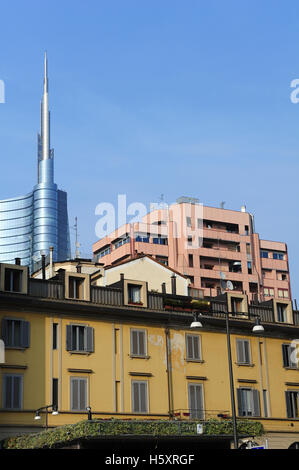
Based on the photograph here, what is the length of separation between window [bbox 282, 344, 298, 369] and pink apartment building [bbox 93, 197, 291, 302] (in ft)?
199

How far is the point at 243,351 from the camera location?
55062mm

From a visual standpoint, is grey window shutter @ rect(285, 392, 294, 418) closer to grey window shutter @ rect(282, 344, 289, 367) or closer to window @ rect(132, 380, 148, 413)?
grey window shutter @ rect(282, 344, 289, 367)

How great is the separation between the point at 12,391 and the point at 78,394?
4543 millimetres

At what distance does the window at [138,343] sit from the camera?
4997cm

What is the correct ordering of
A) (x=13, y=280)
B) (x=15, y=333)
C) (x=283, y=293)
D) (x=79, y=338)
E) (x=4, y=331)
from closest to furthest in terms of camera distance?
1. (x=4, y=331)
2. (x=15, y=333)
3. (x=13, y=280)
4. (x=79, y=338)
5. (x=283, y=293)

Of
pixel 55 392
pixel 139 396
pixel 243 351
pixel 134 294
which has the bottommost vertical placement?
pixel 139 396

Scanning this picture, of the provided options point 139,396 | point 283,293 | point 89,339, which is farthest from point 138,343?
point 283,293

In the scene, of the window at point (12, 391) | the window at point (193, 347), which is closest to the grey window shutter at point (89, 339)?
the window at point (12, 391)

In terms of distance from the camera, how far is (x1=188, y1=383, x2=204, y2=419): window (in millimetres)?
50666

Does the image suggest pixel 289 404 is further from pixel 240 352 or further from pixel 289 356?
pixel 240 352

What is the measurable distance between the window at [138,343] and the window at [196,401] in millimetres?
4487

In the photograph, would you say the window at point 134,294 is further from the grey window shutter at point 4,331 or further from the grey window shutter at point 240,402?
the grey window shutter at point 240,402
